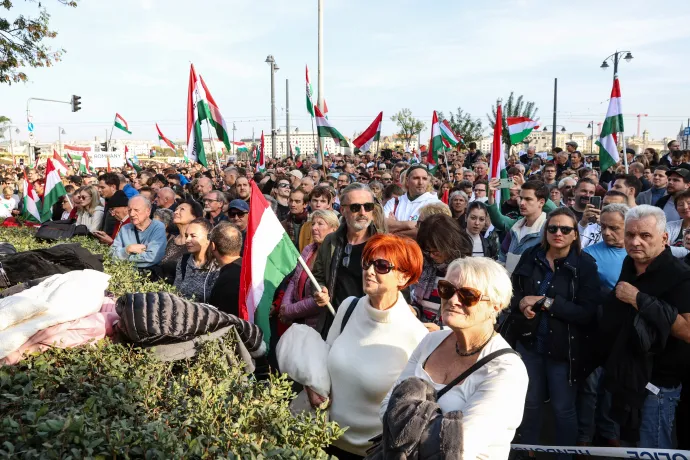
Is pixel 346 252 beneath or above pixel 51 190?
beneath

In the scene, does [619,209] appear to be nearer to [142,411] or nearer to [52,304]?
[142,411]

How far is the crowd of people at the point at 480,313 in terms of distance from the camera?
8.27 feet

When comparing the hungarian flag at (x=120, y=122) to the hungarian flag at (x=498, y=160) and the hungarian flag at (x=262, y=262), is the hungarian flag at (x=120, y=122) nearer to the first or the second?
the hungarian flag at (x=498, y=160)

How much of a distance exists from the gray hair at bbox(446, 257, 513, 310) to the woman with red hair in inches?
A: 23.8

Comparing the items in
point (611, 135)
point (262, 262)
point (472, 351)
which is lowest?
point (472, 351)

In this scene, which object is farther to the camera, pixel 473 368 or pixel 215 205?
pixel 215 205

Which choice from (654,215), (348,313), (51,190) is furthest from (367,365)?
(51,190)

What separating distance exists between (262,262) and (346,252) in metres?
0.71

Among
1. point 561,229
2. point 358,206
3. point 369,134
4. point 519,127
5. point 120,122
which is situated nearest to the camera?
point 561,229

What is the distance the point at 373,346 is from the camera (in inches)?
129

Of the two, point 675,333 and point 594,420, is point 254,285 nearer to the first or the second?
point 675,333

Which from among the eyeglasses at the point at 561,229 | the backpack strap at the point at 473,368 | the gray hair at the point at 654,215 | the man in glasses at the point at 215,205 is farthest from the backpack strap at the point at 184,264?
the gray hair at the point at 654,215

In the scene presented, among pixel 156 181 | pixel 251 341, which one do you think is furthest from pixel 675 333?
pixel 156 181

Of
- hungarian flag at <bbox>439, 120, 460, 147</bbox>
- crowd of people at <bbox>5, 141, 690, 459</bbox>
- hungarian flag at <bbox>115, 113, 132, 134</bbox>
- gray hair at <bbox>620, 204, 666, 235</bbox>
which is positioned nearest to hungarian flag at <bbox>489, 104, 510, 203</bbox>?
crowd of people at <bbox>5, 141, 690, 459</bbox>
